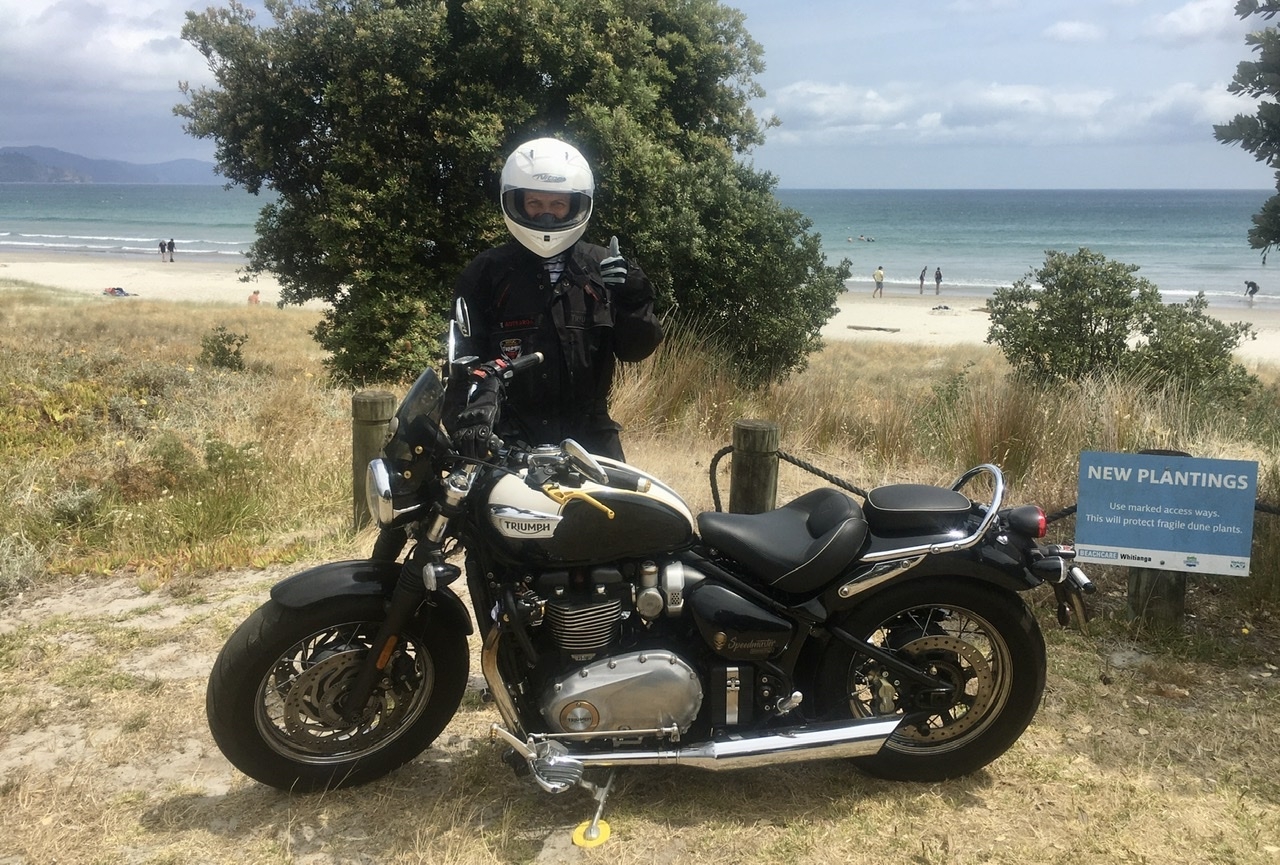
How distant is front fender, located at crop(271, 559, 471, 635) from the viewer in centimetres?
283

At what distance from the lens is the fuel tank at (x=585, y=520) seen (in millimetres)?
2707

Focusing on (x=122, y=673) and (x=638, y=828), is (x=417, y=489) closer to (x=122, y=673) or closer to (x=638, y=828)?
(x=638, y=828)

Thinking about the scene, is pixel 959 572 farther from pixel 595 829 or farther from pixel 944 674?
pixel 595 829

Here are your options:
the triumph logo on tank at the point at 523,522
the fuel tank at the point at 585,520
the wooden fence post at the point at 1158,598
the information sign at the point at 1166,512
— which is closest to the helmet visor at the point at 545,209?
the fuel tank at the point at 585,520

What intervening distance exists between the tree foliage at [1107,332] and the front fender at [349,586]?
711 cm

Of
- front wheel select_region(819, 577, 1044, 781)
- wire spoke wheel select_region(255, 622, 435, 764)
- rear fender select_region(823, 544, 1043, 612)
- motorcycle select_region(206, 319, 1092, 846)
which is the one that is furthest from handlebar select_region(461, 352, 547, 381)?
front wheel select_region(819, 577, 1044, 781)

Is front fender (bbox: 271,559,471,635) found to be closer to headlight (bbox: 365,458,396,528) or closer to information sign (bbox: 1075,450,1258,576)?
headlight (bbox: 365,458,396,528)

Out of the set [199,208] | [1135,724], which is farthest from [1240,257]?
[199,208]

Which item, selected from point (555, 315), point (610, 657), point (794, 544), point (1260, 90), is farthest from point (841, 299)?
point (610, 657)

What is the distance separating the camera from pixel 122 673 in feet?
12.7

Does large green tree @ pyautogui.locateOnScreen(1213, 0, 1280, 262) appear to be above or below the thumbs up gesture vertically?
above

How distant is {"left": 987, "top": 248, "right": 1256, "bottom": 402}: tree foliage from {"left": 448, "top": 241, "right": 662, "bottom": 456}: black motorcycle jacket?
6175mm

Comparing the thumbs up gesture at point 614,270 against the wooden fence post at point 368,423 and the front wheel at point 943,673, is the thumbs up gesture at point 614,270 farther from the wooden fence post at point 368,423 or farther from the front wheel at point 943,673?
the wooden fence post at point 368,423

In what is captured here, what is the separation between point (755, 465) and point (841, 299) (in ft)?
106
